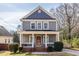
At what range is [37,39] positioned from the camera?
14461 millimetres

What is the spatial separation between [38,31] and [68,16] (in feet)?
4.00

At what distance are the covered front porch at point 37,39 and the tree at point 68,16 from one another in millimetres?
462

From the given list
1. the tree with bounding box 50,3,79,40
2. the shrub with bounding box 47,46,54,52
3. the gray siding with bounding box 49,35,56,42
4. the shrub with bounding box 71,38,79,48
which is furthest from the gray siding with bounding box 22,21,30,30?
the shrub with bounding box 71,38,79,48

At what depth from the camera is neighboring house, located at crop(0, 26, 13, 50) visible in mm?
13812

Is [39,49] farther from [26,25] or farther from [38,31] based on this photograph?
[26,25]

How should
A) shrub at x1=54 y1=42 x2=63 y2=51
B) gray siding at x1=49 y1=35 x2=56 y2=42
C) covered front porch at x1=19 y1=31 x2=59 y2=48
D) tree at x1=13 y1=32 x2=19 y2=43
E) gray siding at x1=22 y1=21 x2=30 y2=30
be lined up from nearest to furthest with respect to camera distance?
shrub at x1=54 y1=42 x2=63 y2=51 < tree at x1=13 y1=32 x2=19 y2=43 < covered front porch at x1=19 y1=31 x2=59 y2=48 < gray siding at x1=49 y1=35 x2=56 y2=42 < gray siding at x1=22 y1=21 x2=30 y2=30

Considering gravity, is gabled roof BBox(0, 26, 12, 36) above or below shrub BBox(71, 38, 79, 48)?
above

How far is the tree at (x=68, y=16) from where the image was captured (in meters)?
13.9

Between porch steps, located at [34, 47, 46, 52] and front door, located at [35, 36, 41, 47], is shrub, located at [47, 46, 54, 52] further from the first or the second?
front door, located at [35, 36, 41, 47]

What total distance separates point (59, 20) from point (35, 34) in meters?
0.96

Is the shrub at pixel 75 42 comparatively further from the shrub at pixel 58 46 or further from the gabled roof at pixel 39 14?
the gabled roof at pixel 39 14

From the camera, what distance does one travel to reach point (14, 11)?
44.7 feet

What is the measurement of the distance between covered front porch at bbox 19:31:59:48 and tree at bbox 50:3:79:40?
46 cm

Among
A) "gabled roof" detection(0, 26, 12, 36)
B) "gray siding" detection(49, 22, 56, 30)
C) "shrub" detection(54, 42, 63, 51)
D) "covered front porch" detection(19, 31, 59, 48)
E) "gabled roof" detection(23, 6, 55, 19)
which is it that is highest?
"gabled roof" detection(23, 6, 55, 19)
